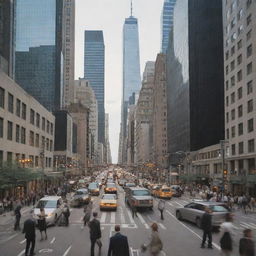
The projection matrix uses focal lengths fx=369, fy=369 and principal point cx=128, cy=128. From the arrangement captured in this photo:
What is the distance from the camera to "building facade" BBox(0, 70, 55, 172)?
43.6 meters

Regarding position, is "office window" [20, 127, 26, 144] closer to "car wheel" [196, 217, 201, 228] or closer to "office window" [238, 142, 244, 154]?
"office window" [238, 142, 244, 154]

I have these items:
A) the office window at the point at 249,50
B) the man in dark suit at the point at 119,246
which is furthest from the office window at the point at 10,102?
the man in dark suit at the point at 119,246

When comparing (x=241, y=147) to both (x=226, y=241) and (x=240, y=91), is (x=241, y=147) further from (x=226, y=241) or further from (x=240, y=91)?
(x=226, y=241)

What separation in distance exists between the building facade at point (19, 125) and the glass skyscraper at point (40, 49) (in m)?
120

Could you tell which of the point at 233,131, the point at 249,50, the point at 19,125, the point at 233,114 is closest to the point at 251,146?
the point at 233,131

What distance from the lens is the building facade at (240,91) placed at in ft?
172

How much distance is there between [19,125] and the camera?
5078 centimetres

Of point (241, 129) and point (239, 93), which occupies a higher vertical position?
point (239, 93)

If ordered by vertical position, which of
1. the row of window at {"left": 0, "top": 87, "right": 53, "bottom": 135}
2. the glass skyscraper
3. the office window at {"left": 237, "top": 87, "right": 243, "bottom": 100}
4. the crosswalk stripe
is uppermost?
the glass skyscraper

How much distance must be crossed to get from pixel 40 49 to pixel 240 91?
14643 cm

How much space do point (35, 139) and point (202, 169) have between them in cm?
4139

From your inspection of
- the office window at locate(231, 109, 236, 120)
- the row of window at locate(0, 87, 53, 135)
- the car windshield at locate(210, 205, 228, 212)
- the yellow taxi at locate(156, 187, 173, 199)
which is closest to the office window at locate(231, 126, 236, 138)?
the office window at locate(231, 109, 236, 120)

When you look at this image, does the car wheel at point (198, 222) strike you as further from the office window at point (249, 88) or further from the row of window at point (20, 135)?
the office window at point (249, 88)

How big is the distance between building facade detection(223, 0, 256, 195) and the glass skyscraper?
436ft
